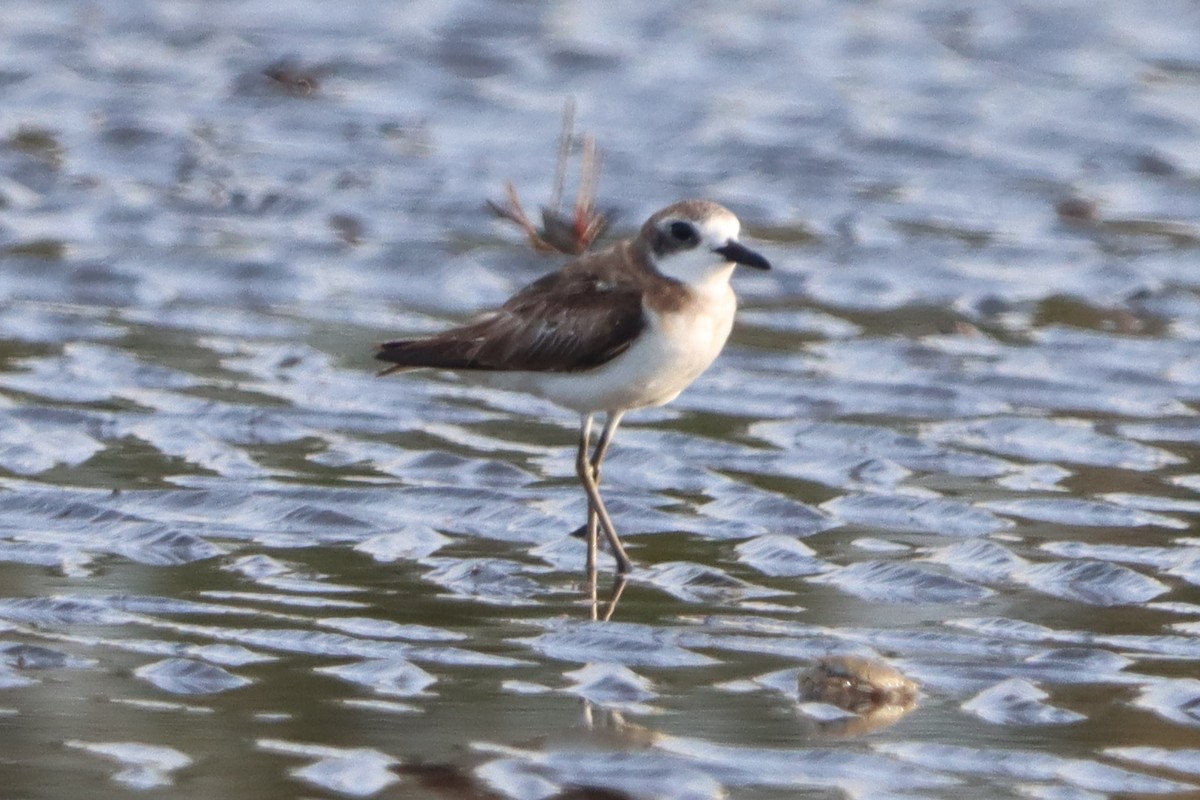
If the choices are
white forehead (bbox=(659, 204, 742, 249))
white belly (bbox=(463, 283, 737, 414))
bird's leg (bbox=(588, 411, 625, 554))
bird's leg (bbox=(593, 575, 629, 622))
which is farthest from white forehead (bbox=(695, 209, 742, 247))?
bird's leg (bbox=(593, 575, 629, 622))

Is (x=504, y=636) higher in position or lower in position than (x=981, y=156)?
lower

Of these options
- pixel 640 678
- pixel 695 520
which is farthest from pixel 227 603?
pixel 695 520

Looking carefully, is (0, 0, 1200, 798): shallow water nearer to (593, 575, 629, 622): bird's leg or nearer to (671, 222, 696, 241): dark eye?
(593, 575, 629, 622): bird's leg

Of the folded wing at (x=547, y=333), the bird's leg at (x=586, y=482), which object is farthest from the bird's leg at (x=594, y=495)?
the folded wing at (x=547, y=333)

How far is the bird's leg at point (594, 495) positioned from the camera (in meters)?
6.60

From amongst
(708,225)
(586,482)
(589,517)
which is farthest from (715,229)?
(589,517)

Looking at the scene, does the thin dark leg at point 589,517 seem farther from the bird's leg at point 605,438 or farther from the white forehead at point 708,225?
the white forehead at point 708,225

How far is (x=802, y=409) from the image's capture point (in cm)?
823

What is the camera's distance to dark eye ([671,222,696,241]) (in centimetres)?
697

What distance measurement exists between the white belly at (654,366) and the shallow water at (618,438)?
404 millimetres

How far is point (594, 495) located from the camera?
268 inches

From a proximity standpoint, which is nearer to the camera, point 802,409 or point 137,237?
point 802,409

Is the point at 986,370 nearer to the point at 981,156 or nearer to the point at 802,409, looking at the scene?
the point at 802,409

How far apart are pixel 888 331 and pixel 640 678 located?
156 inches
